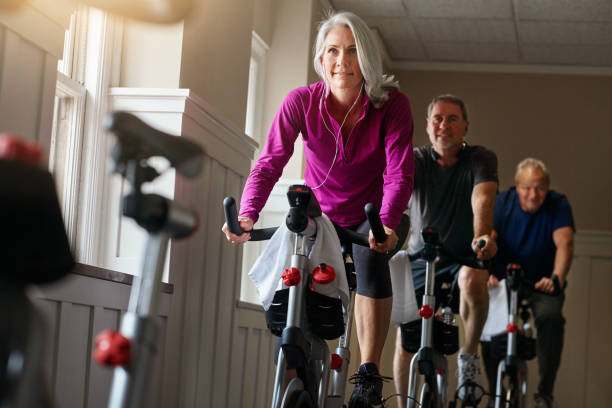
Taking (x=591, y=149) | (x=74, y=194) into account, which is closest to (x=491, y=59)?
(x=591, y=149)

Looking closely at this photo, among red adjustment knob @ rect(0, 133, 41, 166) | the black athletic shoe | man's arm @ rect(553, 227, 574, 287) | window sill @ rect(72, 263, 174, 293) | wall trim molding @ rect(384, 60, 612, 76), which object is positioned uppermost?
wall trim molding @ rect(384, 60, 612, 76)

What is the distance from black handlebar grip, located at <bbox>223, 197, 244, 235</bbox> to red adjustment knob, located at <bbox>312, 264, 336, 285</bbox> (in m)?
0.21

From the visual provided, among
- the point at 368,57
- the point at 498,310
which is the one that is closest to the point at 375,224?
the point at 368,57

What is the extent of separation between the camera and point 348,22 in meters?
2.62

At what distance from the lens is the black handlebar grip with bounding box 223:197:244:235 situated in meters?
1.93

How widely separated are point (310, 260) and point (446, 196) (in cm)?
179

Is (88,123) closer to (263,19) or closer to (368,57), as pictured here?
(368,57)

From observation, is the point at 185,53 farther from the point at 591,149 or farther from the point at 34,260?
the point at 591,149

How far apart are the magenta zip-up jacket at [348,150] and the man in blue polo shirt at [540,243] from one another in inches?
98.2

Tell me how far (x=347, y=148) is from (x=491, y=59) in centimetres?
454

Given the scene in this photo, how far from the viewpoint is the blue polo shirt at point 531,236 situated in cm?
513

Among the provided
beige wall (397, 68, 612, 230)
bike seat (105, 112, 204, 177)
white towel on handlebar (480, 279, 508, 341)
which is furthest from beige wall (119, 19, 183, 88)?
beige wall (397, 68, 612, 230)

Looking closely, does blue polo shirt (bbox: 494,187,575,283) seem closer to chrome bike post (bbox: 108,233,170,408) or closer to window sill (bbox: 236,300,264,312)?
window sill (bbox: 236,300,264,312)

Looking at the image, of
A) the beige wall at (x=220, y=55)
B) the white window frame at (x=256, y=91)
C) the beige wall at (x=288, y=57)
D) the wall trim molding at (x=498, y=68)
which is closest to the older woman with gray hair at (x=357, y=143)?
the beige wall at (x=220, y=55)
